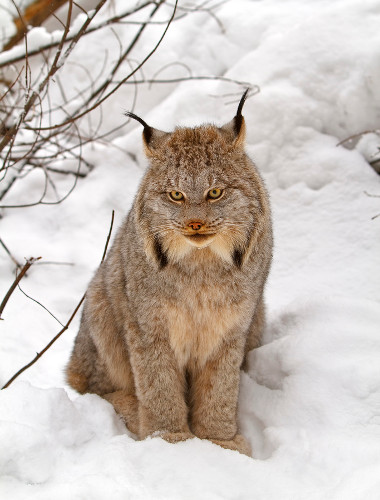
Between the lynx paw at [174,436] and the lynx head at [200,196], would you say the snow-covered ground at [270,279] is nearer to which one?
the lynx paw at [174,436]

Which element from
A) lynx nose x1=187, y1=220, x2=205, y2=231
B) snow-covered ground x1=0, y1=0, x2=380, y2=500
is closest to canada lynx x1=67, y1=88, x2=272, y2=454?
lynx nose x1=187, y1=220, x2=205, y2=231

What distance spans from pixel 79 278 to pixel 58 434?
2062 mm

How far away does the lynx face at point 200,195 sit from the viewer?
253cm

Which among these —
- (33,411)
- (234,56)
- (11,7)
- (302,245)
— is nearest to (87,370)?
(33,411)

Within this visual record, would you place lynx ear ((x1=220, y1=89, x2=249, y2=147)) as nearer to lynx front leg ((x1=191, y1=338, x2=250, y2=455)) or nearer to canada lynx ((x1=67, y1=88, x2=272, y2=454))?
canada lynx ((x1=67, y1=88, x2=272, y2=454))

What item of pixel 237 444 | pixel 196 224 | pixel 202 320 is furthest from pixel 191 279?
pixel 237 444

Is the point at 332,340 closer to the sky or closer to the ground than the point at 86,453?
closer to the sky

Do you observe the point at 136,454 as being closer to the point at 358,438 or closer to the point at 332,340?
the point at 358,438

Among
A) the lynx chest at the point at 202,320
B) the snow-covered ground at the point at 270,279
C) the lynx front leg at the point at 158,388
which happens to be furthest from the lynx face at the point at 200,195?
the snow-covered ground at the point at 270,279

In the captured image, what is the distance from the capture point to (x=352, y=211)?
4.18m

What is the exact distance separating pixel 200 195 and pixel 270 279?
5.80 ft

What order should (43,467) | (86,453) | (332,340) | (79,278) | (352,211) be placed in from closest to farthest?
(43,467) < (86,453) < (332,340) < (352,211) < (79,278)

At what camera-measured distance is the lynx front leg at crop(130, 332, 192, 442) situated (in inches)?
112

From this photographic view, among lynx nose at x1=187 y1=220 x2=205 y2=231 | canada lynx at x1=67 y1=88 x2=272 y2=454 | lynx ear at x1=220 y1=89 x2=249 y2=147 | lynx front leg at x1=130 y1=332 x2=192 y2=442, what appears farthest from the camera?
lynx front leg at x1=130 y1=332 x2=192 y2=442
